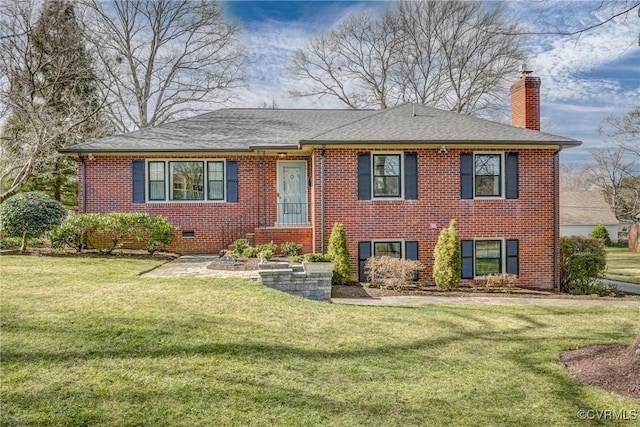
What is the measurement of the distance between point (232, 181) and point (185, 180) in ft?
4.84

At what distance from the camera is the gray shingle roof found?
1231 centimetres

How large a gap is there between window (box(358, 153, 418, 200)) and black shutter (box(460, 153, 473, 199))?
1338mm

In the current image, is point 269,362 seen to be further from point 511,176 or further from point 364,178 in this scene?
point 511,176

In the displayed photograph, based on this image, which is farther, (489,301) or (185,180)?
(185,180)

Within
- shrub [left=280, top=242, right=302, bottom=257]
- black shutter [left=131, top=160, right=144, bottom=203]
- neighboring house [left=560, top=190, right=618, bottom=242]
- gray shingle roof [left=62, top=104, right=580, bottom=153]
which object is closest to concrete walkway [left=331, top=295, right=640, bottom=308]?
shrub [left=280, top=242, right=302, bottom=257]

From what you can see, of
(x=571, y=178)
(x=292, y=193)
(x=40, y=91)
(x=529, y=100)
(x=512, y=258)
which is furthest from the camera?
(x=571, y=178)

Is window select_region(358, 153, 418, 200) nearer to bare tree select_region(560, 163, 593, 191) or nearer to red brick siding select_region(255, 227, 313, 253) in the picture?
red brick siding select_region(255, 227, 313, 253)

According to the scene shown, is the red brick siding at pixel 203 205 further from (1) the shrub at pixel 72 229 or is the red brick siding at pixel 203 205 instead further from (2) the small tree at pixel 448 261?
(2) the small tree at pixel 448 261

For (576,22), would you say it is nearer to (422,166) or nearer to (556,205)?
(422,166)

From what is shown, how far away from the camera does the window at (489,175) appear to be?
41.6ft

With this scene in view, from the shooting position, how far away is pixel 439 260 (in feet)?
39.0

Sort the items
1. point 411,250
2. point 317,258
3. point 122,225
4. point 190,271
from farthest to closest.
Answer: point 411,250, point 122,225, point 317,258, point 190,271

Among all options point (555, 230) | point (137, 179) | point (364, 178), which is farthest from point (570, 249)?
point (137, 179)

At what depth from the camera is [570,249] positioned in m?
13.1
